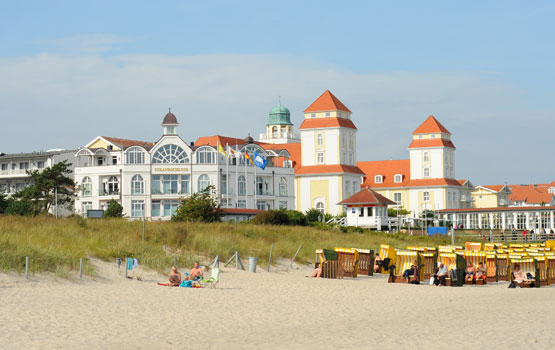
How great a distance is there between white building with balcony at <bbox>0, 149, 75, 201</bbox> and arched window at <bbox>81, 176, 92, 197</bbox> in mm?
14162

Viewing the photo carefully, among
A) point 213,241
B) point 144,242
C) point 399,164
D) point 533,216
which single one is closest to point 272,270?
point 213,241

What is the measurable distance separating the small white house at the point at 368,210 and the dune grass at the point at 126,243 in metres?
31.8

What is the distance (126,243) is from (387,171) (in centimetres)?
9408

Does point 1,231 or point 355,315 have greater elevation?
point 1,231

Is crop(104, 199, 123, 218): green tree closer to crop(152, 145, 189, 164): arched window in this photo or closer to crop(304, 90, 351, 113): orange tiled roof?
crop(152, 145, 189, 164): arched window

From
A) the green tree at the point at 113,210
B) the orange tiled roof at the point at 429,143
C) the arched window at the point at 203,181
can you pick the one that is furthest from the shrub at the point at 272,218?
→ the orange tiled roof at the point at 429,143

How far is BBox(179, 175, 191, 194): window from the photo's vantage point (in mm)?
76125

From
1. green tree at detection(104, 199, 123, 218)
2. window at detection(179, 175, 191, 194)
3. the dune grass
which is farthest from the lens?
window at detection(179, 175, 191, 194)

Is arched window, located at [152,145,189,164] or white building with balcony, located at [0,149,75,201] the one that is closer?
arched window, located at [152,145,189,164]

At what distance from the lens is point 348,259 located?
103ft

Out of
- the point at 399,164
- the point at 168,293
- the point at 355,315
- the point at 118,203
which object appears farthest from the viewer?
the point at 399,164

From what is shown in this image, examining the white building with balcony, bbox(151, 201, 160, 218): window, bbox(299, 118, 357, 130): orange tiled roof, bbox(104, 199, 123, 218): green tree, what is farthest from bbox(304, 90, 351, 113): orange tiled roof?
bbox(104, 199, 123, 218): green tree

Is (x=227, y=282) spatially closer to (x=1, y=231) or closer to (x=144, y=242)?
(x=144, y=242)

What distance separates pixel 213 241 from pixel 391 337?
17.4m
